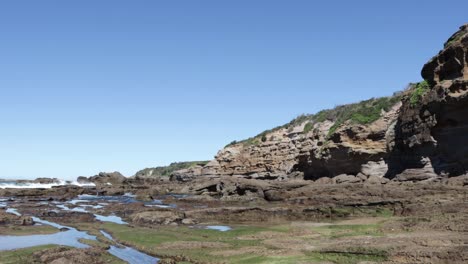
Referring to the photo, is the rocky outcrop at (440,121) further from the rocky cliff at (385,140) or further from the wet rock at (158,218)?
the wet rock at (158,218)

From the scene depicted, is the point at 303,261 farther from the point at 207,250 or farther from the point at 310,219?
the point at 310,219

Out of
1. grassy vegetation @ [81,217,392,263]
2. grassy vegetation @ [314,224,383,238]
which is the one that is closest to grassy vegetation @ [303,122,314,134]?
grassy vegetation @ [81,217,392,263]

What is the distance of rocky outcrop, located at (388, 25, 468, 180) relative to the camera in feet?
129

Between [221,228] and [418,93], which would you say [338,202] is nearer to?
[221,228]

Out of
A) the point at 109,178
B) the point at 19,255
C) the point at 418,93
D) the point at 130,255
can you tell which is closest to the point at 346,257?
the point at 130,255

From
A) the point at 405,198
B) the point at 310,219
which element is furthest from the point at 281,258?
the point at 405,198

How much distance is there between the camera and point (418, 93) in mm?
47281

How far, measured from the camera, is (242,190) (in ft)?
191

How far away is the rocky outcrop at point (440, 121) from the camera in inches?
1548

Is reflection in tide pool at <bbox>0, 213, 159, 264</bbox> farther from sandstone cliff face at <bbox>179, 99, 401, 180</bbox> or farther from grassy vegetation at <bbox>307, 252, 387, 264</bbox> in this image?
sandstone cliff face at <bbox>179, 99, 401, 180</bbox>

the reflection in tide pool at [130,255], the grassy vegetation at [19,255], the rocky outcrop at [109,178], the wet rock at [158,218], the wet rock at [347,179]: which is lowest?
the reflection in tide pool at [130,255]

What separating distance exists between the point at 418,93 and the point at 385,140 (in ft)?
30.3

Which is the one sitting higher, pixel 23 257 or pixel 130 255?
pixel 23 257

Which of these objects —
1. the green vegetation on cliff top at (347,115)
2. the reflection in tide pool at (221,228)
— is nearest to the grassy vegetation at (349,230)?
the reflection in tide pool at (221,228)
